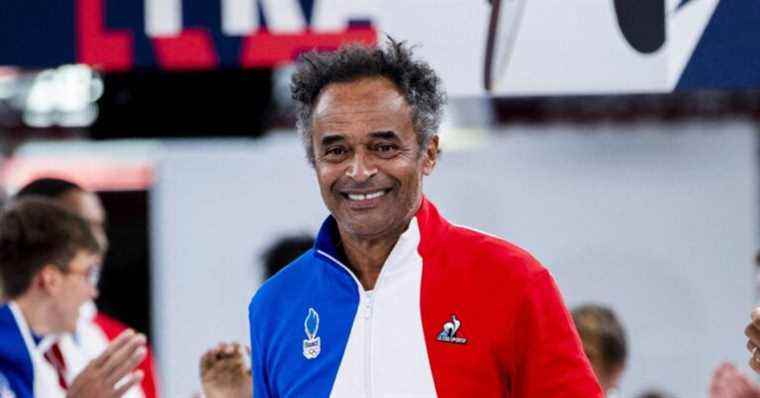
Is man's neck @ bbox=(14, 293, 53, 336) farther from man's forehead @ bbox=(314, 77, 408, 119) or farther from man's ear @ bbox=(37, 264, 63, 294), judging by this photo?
man's forehead @ bbox=(314, 77, 408, 119)

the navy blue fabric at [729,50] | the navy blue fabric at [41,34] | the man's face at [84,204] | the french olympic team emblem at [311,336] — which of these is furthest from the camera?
the man's face at [84,204]

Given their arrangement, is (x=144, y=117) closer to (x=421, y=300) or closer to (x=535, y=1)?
(x=535, y=1)

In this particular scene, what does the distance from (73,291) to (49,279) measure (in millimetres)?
85

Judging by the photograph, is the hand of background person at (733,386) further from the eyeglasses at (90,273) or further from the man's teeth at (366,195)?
the eyeglasses at (90,273)

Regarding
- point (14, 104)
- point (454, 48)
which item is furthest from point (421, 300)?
point (14, 104)

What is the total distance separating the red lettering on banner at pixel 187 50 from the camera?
13.0 feet

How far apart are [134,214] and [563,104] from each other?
7.92ft

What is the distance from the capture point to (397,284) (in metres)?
3.14

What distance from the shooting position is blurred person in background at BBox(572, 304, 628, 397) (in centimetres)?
468

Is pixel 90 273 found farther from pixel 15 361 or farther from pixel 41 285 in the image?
pixel 15 361

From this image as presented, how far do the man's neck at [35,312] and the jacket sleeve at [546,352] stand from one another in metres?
1.86

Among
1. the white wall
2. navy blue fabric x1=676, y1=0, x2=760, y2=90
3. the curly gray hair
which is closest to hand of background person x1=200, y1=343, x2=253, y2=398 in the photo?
the curly gray hair

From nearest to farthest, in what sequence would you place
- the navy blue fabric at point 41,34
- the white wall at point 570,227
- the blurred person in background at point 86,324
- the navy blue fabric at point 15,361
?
the navy blue fabric at point 41,34
the navy blue fabric at point 15,361
the blurred person in background at point 86,324
the white wall at point 570,227

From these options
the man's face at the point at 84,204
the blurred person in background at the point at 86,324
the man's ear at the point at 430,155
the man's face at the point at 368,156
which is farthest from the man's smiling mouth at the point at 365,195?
the man's face at the point at 84,204
